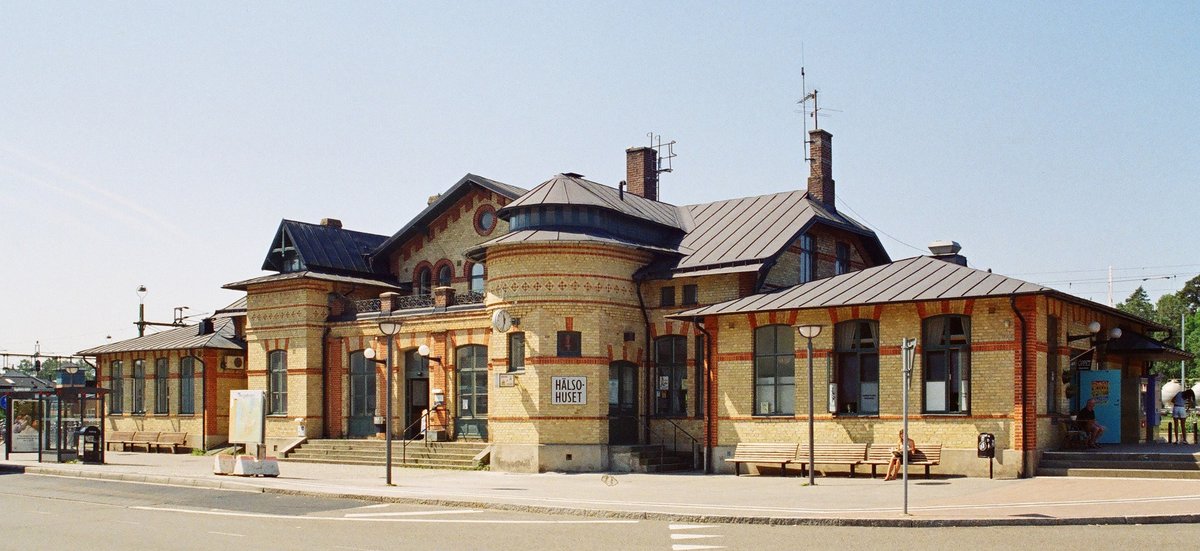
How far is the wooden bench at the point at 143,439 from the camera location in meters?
40.9

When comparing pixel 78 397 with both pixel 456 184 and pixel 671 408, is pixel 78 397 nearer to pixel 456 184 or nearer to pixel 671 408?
pixel 456 184

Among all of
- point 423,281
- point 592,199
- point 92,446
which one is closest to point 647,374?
point 592,199

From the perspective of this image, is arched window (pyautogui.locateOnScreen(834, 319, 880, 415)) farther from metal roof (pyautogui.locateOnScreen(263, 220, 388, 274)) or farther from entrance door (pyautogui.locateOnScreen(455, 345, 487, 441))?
metal roof (pyautogui.locateOnScreen(263, 220, 388, 274))

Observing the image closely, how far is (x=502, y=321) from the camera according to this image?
96.9 feet

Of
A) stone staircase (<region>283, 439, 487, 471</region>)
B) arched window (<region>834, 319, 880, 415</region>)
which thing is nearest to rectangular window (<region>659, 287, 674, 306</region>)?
arched window (<region>834, 319, 880, 415</region>)

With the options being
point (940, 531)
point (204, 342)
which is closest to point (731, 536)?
point (940, 531)

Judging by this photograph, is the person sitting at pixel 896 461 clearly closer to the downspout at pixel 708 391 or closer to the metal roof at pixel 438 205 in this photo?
the downspout at pixel 708 391

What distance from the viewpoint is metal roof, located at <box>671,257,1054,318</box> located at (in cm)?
2450

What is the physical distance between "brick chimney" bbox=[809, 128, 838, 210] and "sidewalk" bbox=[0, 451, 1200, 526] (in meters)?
11.2

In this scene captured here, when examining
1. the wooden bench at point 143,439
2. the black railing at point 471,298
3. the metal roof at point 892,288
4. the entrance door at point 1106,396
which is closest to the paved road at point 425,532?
the metal roof at point 892,288

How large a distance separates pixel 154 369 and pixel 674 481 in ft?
78.8

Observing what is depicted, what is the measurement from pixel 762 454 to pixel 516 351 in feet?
22.5

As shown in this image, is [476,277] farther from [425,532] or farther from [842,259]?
[425,532]

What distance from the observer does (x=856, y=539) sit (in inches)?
605
